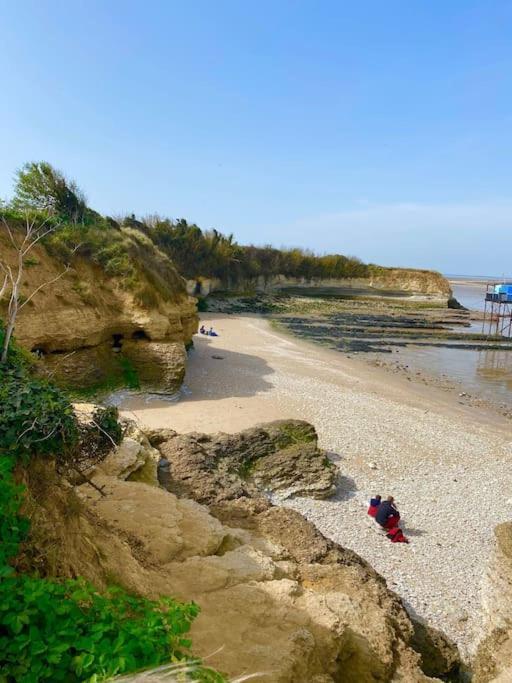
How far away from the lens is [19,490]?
3.85 meters

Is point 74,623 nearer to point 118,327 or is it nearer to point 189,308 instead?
point 118,327

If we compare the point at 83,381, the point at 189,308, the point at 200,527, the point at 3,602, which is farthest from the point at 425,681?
the point at 189,308

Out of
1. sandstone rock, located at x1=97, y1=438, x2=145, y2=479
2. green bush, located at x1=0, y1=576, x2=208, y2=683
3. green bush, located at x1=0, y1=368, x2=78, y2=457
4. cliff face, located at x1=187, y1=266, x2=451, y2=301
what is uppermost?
cliff face, located at x1=187, y1=266, x2=451, y2=301

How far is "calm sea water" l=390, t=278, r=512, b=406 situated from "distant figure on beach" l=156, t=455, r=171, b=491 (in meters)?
17.0

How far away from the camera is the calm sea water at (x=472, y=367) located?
23038 millimetres

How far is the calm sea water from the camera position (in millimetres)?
23038

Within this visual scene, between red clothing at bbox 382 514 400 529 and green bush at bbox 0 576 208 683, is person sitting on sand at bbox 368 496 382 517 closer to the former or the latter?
red clothing at bbox 382 514 400 529

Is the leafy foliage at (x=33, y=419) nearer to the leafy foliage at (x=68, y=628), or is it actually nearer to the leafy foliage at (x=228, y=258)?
the leafy foliage at (x=68, y=628)

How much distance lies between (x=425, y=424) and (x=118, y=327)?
11.3 m

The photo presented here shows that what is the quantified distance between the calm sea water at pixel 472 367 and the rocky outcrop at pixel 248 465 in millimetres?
13673

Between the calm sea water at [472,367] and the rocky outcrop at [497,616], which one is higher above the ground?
the calm sea water at [472,367]

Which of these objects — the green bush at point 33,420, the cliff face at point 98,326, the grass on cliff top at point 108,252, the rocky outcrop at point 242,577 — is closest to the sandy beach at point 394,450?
the cliff face at point 98,326

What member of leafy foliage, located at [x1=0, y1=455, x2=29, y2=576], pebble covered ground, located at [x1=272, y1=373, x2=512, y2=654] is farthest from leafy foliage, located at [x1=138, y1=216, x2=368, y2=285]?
leafy foliage, located at [x1=0, y1=455, x2=29, y2=576]

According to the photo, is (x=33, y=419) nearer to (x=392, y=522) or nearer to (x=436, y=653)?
(x=436, y=653)
